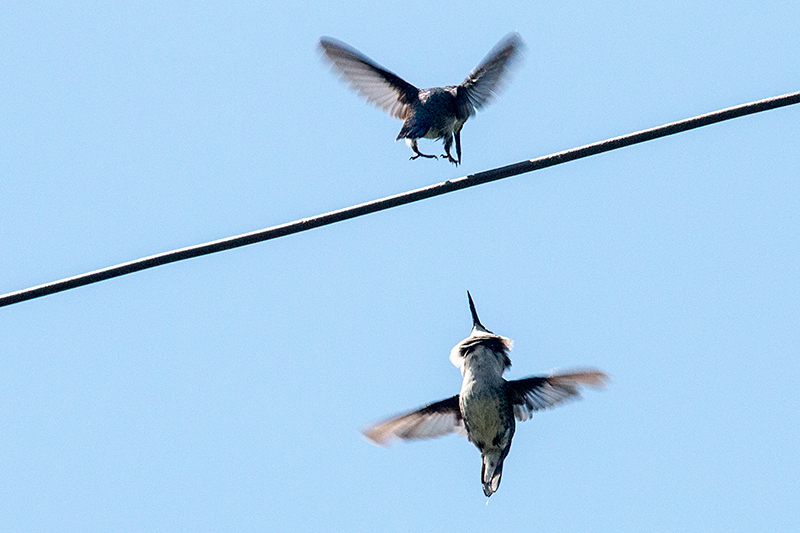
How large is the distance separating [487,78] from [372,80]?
129cm

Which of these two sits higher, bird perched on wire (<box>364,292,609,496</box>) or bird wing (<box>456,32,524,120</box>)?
bird wing (<box>456,32,524,120</box>)

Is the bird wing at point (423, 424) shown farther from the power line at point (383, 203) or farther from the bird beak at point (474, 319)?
the power line at point (383, 203)

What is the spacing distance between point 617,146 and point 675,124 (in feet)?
1.03

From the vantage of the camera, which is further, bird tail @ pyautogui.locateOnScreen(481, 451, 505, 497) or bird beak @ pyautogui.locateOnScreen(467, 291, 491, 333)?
bird beak @ pyautogui.locateOnScreen(467, 291, 491, 333)

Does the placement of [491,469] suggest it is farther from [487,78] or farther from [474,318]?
[487,78]

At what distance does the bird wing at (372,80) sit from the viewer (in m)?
9.57

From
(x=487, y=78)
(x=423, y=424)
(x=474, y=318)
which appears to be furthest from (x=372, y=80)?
(x=423, y=424)

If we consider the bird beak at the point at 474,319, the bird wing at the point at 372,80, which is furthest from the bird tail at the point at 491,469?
the bird wing at the point at 372,80

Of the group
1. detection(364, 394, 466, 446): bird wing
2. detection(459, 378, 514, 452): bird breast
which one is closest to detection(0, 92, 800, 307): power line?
detection(459, 378, 514, 452): bird breast

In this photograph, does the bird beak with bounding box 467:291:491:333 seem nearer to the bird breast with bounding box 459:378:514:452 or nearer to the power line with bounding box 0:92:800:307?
the bird breast with bounding box 459:378:514:452

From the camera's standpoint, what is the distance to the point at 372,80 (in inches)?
390

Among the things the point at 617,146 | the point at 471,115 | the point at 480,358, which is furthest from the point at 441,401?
the point at 617,146

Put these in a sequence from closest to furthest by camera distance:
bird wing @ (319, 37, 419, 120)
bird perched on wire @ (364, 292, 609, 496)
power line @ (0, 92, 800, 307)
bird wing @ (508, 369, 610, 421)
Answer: power line @ (0, 92, 800, 307)
bird wing @ (508, 369, 610, 421)
bird perched on wire @ (364, 292, 609, 496)
bird wing @ (319, 37, 419, 120)

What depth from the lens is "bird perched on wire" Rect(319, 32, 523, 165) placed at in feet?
29.4
